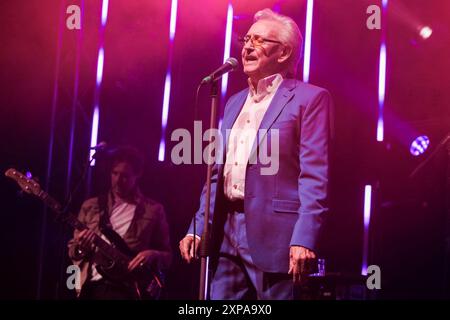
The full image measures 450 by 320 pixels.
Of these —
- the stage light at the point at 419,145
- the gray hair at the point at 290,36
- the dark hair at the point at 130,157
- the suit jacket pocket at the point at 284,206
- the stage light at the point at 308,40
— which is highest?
the stage light at the point at 308,40

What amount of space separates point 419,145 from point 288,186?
256cm

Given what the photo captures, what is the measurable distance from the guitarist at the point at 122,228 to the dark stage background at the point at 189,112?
28 centimetres

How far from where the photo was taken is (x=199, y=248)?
2.42 metres

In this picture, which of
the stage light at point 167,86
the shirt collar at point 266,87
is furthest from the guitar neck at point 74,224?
the shirt collar at point 266,87

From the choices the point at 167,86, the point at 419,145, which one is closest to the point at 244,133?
the point at 167,86

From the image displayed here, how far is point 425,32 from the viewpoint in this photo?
15.1 feet

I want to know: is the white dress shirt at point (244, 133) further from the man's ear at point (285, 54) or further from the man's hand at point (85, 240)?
the man's hand at point (85, 240)

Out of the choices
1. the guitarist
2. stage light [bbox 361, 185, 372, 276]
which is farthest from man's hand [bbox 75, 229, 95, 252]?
stage light [bbox 361, 185, 372, 276]

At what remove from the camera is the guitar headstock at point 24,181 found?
13.9 feet

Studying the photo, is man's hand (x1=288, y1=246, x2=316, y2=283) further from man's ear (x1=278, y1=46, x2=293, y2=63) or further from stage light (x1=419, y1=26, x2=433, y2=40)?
stage light (x1=419, y1=26, x2=433, y2=40)

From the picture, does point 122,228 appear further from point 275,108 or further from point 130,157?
point 275,108

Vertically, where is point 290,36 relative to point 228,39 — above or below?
below
